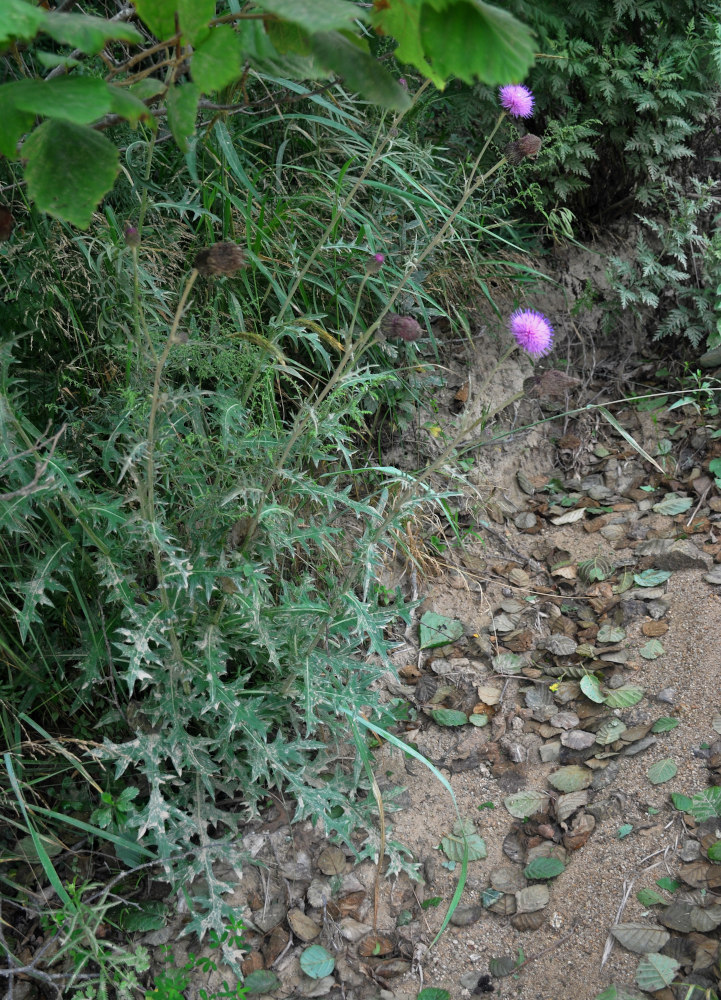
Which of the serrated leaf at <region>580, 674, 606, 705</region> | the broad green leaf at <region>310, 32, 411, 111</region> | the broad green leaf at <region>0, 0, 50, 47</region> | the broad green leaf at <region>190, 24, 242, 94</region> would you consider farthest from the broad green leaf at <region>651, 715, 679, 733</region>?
the broad green leaf at <region>0, 0, 50, 47</region>

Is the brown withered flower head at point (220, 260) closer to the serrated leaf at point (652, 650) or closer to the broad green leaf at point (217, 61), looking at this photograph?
the broad green leaf at point (217, 61)

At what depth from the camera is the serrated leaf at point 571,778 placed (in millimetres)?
2059

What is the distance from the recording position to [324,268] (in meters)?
2.49

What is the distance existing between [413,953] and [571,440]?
6.57 feet

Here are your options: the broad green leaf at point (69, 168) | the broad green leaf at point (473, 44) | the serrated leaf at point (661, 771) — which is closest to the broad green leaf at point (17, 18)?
the broad green leaf at point (69, 168)

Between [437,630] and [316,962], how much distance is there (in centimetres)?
103

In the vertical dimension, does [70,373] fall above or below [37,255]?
below

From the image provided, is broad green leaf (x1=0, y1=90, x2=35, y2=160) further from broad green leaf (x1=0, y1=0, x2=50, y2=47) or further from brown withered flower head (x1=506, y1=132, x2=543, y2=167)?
brown withered flower head (x1=506, y1=132, x2=543, y2=167)

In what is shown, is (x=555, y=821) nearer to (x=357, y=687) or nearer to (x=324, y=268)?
(x=357, y=687)

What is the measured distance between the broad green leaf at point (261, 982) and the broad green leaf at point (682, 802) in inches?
39.4

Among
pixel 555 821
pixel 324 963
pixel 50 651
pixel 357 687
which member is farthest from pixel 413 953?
pixel 50 651

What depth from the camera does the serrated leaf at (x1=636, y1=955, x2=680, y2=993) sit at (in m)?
1.57

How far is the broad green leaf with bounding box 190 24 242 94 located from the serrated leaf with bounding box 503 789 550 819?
183cm

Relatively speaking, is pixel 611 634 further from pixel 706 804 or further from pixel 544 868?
pixel 544 868
